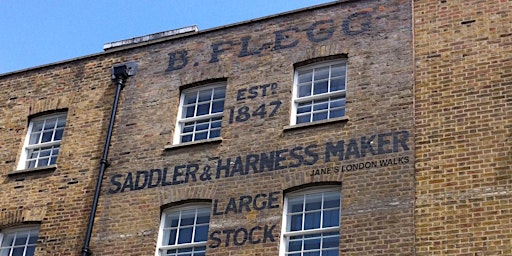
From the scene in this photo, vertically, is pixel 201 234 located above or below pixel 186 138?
below

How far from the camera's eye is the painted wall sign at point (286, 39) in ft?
64.0

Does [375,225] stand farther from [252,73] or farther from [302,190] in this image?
[252,73]

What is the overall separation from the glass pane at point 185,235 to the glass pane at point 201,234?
5.6 inches

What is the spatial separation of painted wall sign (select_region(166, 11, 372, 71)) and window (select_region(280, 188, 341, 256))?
3869 millimetres

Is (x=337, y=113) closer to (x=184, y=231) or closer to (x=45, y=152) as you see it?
(x=184, y=231)

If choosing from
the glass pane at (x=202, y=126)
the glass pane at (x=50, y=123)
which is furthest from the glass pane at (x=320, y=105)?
the glass pane at (x=50, y=123)

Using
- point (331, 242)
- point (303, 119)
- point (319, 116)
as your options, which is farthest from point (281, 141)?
point (331, 242)

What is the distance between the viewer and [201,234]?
18141mm

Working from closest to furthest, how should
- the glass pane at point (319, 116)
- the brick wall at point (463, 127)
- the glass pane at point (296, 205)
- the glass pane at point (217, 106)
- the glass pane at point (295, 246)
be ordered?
the brick wall at point (463, 127)
the glass pane at point (295, 246)
the glass pane at point (296, 205)
the glass pane at point (319, 116)
the glass pane at point (217, 106)

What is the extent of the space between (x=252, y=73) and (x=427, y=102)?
421 cm

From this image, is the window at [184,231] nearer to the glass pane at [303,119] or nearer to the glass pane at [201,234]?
the glass pane at [201,234]

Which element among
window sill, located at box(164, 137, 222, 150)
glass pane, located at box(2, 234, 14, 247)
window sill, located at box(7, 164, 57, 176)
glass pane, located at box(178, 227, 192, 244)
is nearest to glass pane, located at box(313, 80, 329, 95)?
window sill, located at box(164, 137, 222, 150)

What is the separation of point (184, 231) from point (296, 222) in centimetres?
245

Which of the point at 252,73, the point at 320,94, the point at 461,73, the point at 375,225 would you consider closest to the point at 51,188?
the point at 252,73
